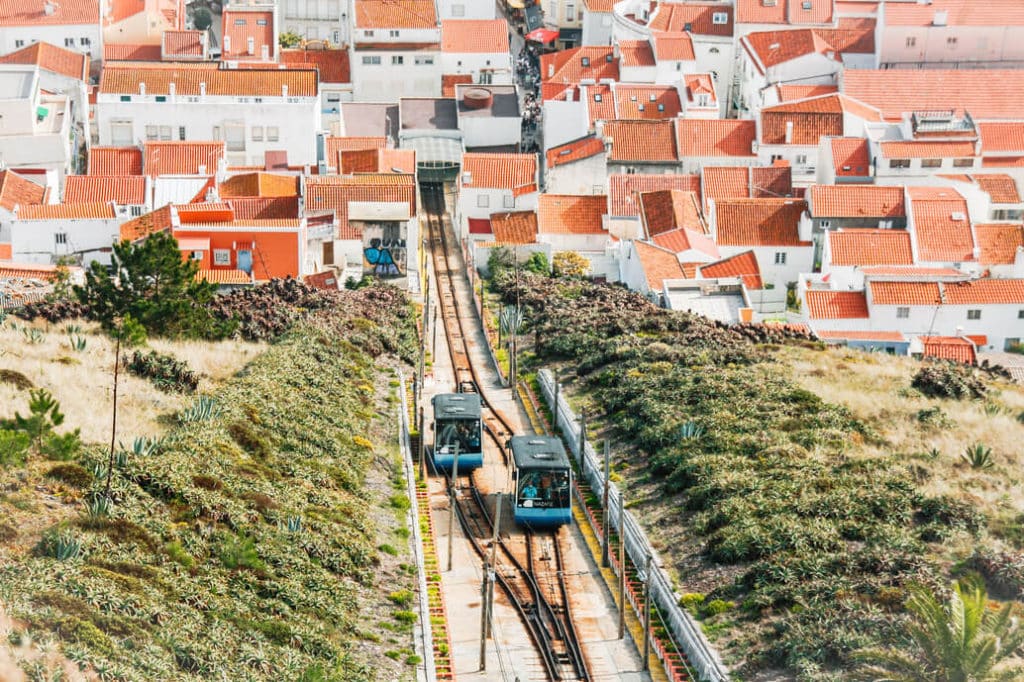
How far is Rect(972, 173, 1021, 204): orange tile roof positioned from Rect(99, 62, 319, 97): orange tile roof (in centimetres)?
4113

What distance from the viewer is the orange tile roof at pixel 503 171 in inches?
3789

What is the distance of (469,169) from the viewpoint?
97500 mm

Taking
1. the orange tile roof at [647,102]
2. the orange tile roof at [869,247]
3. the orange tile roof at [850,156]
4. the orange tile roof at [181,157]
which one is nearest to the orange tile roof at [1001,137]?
the orange tile roof at [850,156]

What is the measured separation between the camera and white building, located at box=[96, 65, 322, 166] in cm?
10512

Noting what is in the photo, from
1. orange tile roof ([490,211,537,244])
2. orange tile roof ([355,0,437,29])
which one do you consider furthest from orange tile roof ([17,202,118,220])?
orange tile roof ([355,0,437,29])

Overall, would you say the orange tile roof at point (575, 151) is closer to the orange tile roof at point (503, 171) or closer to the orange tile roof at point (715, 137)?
the orange tile roof at point (503, 171)

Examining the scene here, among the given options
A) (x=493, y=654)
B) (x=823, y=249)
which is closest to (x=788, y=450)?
(x=493, y=654)

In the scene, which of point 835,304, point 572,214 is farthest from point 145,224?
point 835,304

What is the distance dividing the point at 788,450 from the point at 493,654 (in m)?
13.2

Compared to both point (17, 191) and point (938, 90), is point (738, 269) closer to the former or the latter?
point (938, 90)

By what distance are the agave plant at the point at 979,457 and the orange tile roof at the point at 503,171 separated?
46.9 meters

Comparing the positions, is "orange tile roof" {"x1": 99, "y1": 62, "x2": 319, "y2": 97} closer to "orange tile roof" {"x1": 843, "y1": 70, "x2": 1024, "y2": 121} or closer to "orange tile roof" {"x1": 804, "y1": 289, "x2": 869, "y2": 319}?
"orange tile roof" {"x1": 843, "y1": 70, "x2": 1024, "y2": 121}

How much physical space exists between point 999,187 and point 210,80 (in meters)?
48.8

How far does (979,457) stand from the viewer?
51.1 m
